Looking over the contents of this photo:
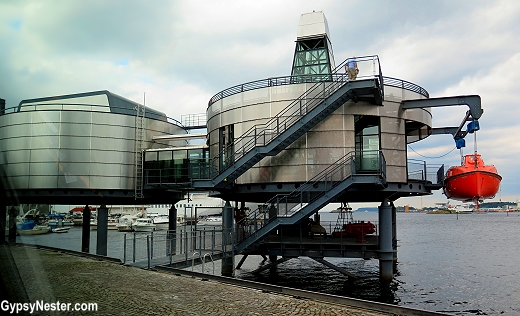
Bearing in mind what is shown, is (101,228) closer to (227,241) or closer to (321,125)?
(227,241)

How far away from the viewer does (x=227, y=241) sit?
25250 millimetres

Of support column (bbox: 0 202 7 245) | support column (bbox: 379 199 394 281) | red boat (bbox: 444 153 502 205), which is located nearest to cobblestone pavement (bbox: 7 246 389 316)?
support column (bbox: 0 202 7 245)

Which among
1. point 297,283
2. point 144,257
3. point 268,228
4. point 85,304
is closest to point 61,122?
point 144,257

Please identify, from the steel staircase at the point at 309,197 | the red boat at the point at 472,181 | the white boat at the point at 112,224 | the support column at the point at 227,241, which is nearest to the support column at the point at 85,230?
the support column at the point at 227,241

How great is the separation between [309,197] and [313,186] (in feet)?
3.55

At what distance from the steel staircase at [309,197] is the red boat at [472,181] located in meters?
8.07

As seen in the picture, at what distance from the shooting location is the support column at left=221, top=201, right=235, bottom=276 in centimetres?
2423

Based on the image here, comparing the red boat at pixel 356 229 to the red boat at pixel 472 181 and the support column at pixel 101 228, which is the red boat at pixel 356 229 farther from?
the support column at pixel 101 228

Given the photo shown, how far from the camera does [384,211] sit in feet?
80.9

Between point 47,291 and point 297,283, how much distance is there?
2385 cm

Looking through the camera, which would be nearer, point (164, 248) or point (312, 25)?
point (164, 248)

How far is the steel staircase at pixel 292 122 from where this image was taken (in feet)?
74.4

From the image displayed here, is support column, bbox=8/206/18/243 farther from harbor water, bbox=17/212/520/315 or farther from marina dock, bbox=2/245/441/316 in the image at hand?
harbor water, bbox=17/212/520/315

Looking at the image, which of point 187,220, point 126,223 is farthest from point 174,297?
point 187,220
